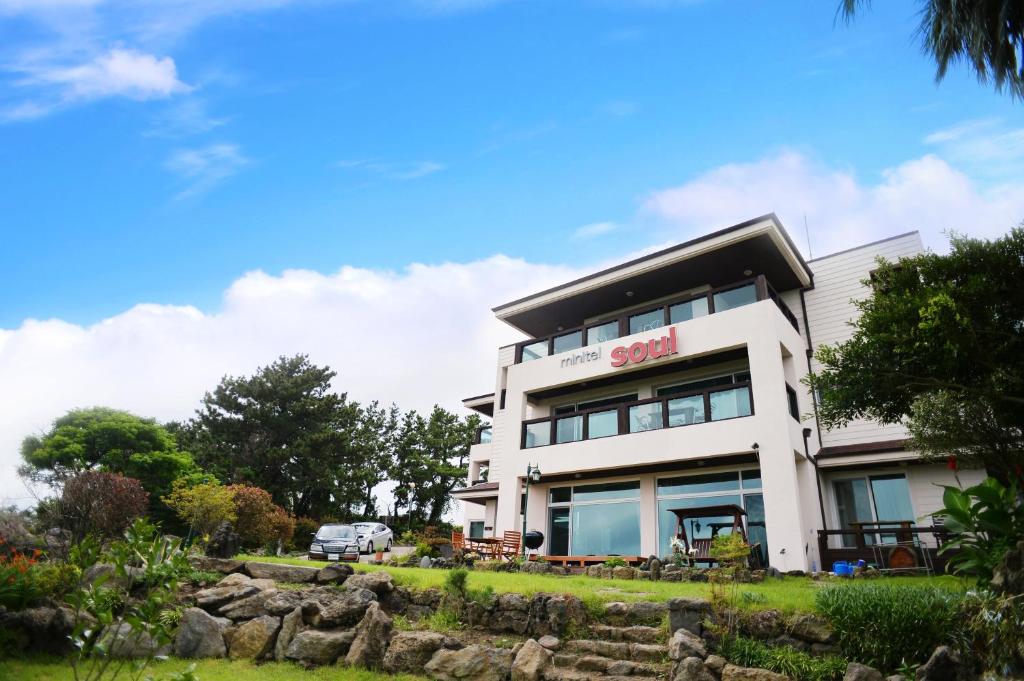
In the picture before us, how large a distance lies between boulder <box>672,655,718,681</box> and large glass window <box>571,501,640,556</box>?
11.6 metres

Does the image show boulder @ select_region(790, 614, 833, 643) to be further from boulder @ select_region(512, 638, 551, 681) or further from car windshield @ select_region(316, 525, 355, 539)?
car windshield @ select_region(316, 525, 355, 539)

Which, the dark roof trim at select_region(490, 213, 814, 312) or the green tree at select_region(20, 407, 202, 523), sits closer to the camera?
the dark roof trim at select_region(490, 213, 814, 312)

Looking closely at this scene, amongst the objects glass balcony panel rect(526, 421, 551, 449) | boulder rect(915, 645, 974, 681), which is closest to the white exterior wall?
glass balcony panel rect(526, 421, 551, 449)

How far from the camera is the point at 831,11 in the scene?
8438mm

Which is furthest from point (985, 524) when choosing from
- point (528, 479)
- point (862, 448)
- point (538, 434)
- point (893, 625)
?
point (538, 434)

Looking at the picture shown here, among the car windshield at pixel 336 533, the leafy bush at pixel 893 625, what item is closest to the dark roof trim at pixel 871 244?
the leafy bush at pixel 893 625

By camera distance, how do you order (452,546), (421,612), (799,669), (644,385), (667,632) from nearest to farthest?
(799,669) < (667,632) < (421,612) < (452,546) < (644,385)

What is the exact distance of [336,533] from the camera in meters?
21.1

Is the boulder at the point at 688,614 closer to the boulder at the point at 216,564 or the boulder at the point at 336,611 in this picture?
the boulder at the point at 336,611

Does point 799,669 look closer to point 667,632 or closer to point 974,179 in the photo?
point 667,632

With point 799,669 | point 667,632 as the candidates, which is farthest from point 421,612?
point 799,669

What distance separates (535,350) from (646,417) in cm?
578

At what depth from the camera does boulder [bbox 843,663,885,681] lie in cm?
582

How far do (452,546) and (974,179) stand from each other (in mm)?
16342
